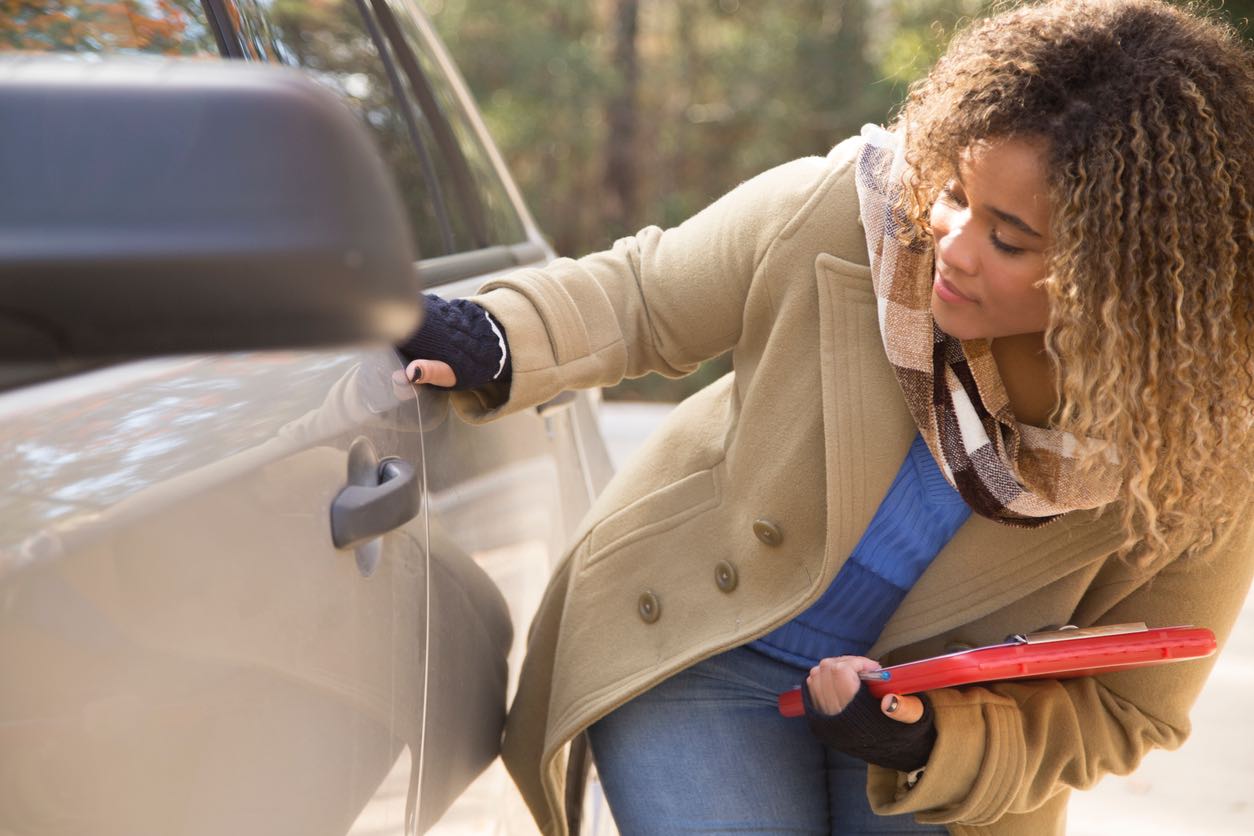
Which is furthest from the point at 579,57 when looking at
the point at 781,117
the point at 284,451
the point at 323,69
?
the point at 284,451

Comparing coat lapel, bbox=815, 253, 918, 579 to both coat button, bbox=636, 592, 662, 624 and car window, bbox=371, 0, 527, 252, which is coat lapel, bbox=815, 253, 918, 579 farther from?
car window, bbox=371, 0, 527, 252

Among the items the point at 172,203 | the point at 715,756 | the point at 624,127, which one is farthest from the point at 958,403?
the point at 624,127

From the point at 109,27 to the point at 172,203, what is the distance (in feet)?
2.44

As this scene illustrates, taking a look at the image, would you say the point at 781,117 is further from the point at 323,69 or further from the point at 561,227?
the point at 323,69

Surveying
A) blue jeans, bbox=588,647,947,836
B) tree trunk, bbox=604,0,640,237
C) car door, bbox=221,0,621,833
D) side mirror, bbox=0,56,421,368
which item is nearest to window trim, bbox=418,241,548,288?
car door, bbox=221,0,621,833

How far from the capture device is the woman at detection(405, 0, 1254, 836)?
5.03 feet

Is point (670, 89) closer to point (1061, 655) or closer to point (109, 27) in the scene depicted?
point (1061, 655)

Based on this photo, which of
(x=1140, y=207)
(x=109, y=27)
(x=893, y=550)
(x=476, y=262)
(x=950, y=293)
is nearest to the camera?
(x=109, y=27)

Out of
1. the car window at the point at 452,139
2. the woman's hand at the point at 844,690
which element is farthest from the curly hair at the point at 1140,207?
the car window at the point at 452,139

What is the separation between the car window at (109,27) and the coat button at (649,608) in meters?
0.89

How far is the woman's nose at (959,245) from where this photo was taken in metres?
1.57

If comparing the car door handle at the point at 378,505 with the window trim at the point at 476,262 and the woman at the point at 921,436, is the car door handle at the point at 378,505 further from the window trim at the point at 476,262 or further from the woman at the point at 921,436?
the window trim at the point at 476,262

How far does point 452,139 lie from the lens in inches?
95.9

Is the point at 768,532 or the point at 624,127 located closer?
the point at 768,532
